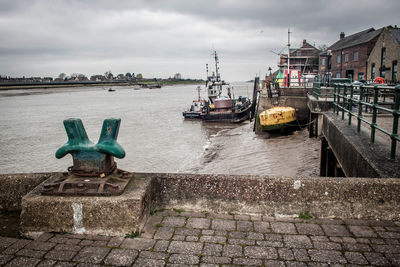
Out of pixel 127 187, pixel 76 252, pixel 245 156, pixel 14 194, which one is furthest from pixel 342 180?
pixel 245 156

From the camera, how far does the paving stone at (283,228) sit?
2.86 meters

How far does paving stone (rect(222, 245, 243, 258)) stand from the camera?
8.18 feet

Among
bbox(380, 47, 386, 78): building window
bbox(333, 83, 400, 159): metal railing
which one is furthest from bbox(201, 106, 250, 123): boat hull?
bbox(333, 83, 400, 159): metal railing

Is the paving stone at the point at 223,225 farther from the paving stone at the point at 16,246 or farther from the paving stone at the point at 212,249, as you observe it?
the paving stone at the point at 16,246

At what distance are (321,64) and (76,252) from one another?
5721 cm

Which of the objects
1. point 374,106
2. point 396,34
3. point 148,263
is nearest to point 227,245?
point 148,263

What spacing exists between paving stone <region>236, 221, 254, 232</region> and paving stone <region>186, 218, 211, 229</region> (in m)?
0.29

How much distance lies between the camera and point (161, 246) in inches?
104

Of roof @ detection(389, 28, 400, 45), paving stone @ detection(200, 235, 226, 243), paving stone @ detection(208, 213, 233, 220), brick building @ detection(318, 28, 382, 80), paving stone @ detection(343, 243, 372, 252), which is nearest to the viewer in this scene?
paving stone @ detection(343, 243, 372, 252)

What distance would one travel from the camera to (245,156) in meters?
13.6

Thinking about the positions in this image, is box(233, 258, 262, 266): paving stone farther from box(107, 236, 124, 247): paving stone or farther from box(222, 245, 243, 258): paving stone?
box(107, 236, 124, 247): paving stone

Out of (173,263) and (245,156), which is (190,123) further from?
(173,263)

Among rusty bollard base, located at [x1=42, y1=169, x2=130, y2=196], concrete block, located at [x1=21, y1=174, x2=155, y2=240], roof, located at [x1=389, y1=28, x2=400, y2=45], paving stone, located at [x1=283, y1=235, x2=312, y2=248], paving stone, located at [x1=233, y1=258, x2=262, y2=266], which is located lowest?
paving stone, located at [x1=233, y1=258, x2=262, y2=266]

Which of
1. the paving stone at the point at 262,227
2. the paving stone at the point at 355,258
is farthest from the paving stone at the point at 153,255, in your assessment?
the paving stone at the point at 355,258
